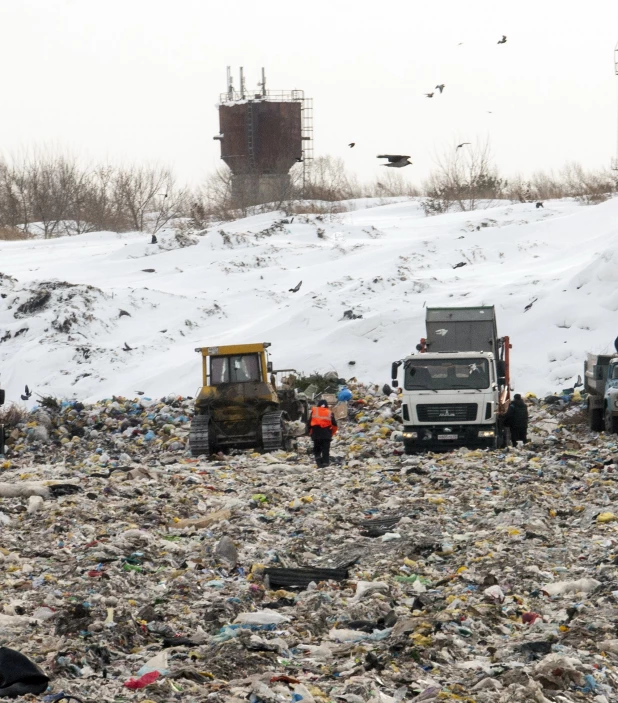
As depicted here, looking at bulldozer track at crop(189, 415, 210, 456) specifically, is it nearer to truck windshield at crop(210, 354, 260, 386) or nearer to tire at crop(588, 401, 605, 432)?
truck windshield at crop(210, 354, 260, 386)

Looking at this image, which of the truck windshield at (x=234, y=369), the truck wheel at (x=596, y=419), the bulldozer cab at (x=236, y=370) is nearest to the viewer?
the bulldozer cab at (x=236, y=370)

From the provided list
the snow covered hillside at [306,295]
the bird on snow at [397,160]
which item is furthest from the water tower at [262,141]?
the bird on snow at [397,160]

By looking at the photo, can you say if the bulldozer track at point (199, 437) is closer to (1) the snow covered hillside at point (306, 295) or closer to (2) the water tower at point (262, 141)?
(1) the snow covered hillside at point (306, 295)

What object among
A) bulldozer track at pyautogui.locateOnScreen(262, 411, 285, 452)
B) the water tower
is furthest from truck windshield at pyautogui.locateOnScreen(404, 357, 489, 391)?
the water tower

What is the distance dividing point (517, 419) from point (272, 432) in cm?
391

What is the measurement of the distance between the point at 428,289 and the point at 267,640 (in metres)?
22.9

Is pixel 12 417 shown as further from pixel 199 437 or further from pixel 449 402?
pixel 449 402

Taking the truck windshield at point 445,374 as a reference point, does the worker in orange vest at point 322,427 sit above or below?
below

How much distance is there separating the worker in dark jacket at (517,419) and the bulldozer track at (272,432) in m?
3.65

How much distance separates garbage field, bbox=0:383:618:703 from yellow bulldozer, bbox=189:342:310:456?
0.86m

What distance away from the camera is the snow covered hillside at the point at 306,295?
24266mm

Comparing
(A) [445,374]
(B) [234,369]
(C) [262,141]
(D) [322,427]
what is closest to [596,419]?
(A) [445,374]

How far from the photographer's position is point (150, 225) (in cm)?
5522

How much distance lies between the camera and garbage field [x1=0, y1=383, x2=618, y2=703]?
561 centimetres
